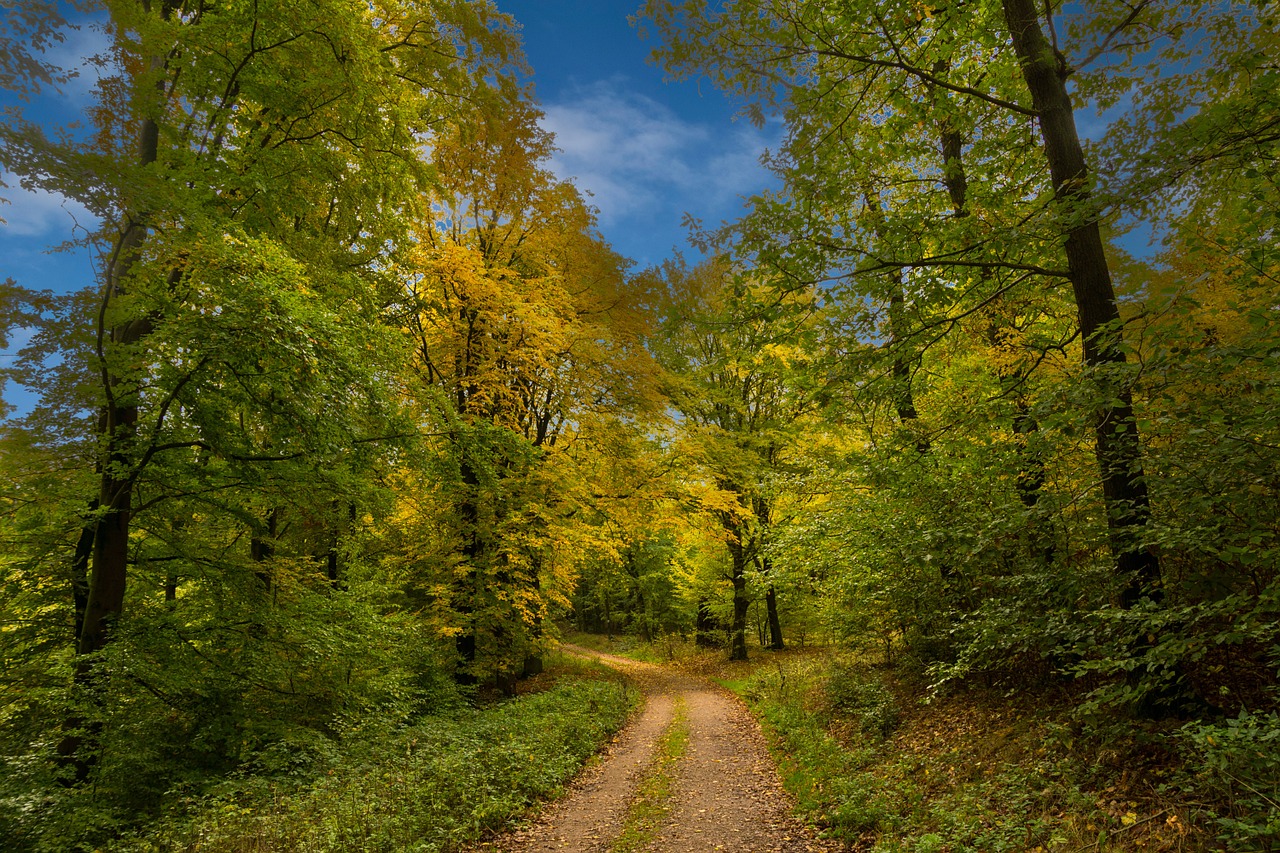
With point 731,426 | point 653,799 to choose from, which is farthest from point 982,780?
point 731,426

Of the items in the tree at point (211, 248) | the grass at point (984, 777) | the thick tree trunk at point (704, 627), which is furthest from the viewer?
the thick tree trunk at point (704, 627)

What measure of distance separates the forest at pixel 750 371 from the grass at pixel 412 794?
0.29ft

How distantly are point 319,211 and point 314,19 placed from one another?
2983 millimetres

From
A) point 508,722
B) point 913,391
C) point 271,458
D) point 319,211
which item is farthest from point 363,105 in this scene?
point 508,722

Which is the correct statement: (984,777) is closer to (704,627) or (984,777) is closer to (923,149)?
(923,149)

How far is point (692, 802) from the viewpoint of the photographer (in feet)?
24.0

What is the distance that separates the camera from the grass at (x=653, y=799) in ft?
20.4

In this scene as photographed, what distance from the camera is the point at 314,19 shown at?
6742 mm

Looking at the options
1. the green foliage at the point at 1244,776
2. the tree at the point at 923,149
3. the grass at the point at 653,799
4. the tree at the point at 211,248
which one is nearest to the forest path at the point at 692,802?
the grass at the point at 653,799

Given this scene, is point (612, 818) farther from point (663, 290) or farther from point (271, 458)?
point (663, 290)

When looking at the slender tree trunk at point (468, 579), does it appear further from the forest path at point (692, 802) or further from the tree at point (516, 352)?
the forest path at point (692, 802)

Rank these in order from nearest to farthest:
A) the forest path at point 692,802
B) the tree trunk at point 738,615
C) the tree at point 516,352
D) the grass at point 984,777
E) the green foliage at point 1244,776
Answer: the green foliage at point 1244,776 < the grass at point 984,777 < the forest path at point 692,802 < the tree at point 516,352 < the tree trunk at point 738,615

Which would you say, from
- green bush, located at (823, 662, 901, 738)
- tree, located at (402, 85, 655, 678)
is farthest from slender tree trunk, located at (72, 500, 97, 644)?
green bush, located at (823, 662, 901, 738)

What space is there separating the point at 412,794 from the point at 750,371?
6.57 m
